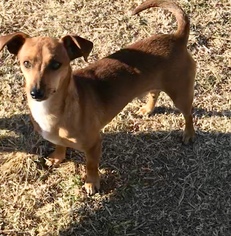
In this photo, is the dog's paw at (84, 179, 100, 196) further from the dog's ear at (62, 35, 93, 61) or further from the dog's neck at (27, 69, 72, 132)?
the dog's ear at (62, 35, 93, 61)

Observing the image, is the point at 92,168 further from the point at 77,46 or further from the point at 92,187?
the point at 77,46

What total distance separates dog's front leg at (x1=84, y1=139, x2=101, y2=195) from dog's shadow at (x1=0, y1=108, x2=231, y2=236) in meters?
Answer: 0.14

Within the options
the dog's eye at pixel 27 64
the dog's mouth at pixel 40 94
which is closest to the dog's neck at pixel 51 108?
the dog's mouth at pixel 40 94

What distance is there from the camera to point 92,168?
4109mm

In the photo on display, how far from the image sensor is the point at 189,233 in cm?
415

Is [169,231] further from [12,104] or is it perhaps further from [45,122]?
[12,104]

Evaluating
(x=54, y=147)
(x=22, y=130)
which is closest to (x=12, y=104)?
(x=22, y=130)

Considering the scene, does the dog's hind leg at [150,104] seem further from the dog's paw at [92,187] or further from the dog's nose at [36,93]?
the dog's nose at [36,93]

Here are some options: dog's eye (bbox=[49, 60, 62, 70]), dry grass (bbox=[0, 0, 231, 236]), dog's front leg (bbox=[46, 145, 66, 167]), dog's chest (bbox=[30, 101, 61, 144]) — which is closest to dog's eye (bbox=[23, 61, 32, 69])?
dog's eye (bbox=[49, 60, 62, 70])

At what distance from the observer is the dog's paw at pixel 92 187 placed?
13.9ft

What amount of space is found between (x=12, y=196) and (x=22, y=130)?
2.41 feet

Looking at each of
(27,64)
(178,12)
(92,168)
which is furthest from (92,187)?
(178,12)

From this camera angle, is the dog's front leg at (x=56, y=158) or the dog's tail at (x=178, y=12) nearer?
the dog's tail at (x=178, y=12)

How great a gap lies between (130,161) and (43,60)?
1.69 meters
